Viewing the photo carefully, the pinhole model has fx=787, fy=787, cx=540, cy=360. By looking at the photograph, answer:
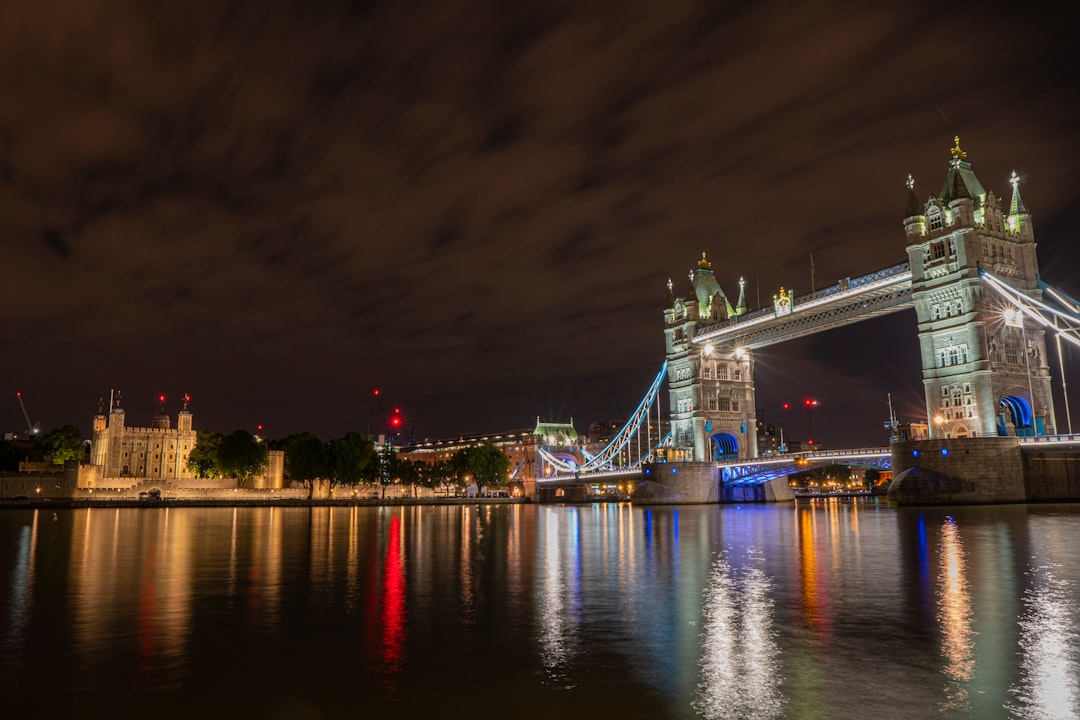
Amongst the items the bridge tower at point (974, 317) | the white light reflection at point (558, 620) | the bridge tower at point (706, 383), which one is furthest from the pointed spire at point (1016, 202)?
the white light reflection at point (558, 620)

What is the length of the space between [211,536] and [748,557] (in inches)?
1013

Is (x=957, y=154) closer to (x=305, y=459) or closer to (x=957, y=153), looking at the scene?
(x=957, y=153)

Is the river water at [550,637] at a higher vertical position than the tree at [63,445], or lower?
lower

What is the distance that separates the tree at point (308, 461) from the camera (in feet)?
370

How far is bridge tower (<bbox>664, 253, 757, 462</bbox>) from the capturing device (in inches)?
4156

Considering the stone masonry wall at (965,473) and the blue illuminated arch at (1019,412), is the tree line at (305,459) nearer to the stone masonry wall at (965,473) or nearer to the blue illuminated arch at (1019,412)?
the stone masonry wall at (965,473)

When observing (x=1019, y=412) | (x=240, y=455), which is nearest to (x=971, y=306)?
(x=1019, y=412)

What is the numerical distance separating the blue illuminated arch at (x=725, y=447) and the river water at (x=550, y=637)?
283 ft

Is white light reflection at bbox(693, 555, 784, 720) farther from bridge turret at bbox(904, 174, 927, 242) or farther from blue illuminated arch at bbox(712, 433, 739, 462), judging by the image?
blue illuminated arch at bbox(712, 433, 739, 462)

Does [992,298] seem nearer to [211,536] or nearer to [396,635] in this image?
[211,536]

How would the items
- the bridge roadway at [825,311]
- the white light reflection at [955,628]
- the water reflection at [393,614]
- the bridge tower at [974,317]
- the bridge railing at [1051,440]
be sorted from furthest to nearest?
the bridge roadway at [825,311], the bridge tower at [974,317], the bridge railing at [1051,440], the water reflection at [393,614], the white light reflection at [955,628]

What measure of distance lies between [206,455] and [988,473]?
4232 inches

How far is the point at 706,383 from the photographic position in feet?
349

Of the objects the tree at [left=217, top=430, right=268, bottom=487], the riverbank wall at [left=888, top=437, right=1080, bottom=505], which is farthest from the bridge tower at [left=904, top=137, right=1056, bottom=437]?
the tree at [left=217, top=430, right=268, bottom=487]
